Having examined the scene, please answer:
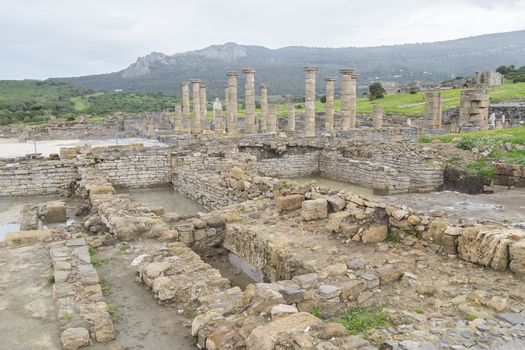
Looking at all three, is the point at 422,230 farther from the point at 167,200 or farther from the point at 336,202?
the point at 167,200

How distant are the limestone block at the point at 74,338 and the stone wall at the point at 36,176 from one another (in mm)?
13448

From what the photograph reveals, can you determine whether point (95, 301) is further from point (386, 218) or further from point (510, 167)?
point (510, 167)

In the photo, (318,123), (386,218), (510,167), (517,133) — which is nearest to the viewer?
(386,218)

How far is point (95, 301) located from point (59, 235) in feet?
11.7

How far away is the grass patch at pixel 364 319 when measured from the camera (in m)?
5.50

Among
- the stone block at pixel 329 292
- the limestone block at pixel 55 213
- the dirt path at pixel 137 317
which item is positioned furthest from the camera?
the limestone block at pixel 55 213

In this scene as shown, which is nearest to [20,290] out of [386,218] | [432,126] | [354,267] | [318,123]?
[354,267]

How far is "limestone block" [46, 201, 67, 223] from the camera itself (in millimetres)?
13367

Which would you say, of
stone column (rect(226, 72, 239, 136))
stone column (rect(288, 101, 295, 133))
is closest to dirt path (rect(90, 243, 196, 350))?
stone column (rect(226, 72, 239, 136))

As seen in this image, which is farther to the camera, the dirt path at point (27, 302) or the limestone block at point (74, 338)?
the dirt path at point (27, 302)

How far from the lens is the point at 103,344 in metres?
5.63

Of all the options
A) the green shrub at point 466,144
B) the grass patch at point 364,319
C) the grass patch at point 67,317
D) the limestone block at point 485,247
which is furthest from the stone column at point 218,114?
the grass patch at point 364,319

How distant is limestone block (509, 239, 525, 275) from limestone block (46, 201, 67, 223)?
1154 centimetres

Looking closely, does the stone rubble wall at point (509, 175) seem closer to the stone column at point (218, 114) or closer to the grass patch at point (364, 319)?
the grass patch at point (364, 319)
